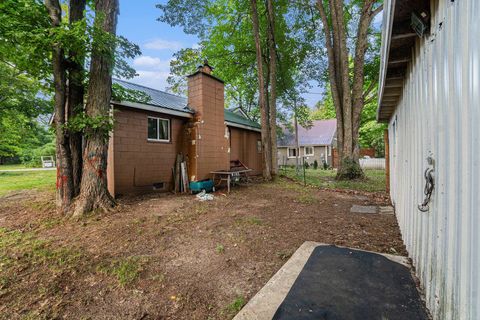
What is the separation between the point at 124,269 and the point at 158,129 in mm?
6442

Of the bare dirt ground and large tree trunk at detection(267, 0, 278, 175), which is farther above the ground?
large tree trunk at detection(267, 0, 278, 175)

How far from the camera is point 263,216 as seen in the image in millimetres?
5453

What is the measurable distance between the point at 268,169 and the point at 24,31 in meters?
9.66

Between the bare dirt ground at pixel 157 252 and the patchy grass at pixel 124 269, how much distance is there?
1 cm

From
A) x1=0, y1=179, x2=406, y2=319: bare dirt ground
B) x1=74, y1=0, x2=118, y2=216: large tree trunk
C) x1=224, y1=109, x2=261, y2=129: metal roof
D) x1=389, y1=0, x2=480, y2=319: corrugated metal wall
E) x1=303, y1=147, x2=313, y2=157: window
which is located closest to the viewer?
x1=389, y1=0, x2=480, y2=319: corrugated metal wall

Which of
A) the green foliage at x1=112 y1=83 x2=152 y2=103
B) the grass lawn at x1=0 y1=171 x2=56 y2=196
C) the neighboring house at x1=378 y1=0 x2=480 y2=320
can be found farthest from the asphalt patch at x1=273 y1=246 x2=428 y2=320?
the grass lawn at x1=0 y1=171 x2=56 y2=196

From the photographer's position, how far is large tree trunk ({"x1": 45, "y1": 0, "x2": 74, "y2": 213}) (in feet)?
18.1

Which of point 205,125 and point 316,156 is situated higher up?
point 205,125

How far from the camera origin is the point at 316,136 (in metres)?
25.4

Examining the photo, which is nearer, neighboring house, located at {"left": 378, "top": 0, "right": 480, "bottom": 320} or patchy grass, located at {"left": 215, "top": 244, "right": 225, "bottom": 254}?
neighboring house, located at {"left": 378, "top": 0, "right": 480, "bottom": 320}

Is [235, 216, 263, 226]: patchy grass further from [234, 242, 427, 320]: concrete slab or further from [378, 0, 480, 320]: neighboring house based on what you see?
[378, 0, 480, 320]: neighboring house

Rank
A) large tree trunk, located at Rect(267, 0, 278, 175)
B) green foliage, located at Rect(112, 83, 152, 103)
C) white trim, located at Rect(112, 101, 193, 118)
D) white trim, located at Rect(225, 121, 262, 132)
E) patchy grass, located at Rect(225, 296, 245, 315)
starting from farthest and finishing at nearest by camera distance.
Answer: large tree trunk, located at Rect(267, 0, 278, 175) → white trim, located at Rect(225, 121, 262, 132) → white trim, located at Rect(112, 101, 193, 118) → green foliage, located at Rect(112, 83, 152, 103) → patchy grass, located at Rect(225, 296, 245, 315)

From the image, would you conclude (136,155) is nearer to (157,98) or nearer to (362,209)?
(157,98)

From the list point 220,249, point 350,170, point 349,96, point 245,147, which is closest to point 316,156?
point 245,147
